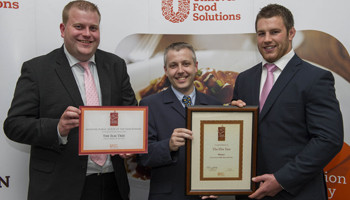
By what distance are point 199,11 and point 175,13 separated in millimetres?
227

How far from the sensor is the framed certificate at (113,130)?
1830 mm

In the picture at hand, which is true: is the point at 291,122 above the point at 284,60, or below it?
below

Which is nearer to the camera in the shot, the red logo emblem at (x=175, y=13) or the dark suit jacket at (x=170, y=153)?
the dark suit jacket at (x=170, y=153)

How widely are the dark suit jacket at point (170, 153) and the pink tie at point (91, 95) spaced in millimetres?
331

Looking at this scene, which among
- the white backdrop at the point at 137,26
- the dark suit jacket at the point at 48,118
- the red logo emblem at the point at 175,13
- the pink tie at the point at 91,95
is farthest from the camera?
the red logo emblem at the point at 175,13

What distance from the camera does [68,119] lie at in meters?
1.83

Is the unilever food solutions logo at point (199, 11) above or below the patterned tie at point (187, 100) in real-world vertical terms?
above

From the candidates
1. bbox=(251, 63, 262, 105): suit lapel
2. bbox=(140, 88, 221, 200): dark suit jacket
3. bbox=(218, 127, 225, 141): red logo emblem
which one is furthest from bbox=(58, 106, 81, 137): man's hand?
bbox=(251, 63, 262, 105): suit lapel

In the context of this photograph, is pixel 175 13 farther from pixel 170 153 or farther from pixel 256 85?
pixel 170 153

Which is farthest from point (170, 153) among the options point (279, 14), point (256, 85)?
point (279, 14)

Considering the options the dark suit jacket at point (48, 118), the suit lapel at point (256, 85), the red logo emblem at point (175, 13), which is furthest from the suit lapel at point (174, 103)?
the red logo emblem at point (175, 13)

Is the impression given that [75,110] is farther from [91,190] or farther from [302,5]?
[302,5]

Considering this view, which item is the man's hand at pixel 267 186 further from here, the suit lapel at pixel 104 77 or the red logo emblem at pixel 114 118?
the suit lapel at pixel 104 77

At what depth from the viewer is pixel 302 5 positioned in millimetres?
2811
